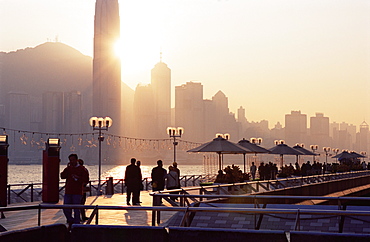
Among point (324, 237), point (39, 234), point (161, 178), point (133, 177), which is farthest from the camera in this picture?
point (161, 178)

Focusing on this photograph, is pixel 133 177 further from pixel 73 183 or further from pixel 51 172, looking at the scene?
pixel 73 183

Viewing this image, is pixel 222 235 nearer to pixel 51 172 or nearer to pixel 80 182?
pixel 80 182

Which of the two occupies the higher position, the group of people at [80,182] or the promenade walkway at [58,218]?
the group of people at [80,182]

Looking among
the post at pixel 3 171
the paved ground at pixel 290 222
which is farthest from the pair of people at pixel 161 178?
the paved ground at pixel 290 222

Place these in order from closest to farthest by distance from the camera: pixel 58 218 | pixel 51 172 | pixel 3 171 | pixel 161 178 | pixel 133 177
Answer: pixel 58 218
pixel 3 171
pixel 133 177
pixel 161 178
pixel 51 172

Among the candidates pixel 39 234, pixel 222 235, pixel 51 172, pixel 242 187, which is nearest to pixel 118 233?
pixel 39 234

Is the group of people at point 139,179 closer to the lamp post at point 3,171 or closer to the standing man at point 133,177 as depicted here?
the standing man at point 133,177

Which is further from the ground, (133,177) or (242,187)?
(133,177)

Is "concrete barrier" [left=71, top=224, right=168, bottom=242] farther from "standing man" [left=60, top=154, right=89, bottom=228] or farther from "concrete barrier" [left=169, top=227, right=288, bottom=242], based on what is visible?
"standing man" [left=60, top=154, right=89, bottom=228]

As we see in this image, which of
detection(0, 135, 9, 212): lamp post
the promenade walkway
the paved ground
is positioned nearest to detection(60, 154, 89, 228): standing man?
the promenade walkway

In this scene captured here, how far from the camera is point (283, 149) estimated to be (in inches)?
1871

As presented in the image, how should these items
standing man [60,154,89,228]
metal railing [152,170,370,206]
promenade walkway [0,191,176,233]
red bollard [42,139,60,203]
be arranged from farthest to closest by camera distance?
1. red bollard [42,139,60,203]
2. standing man [60,154,89,228]
3. metal railing [152,170,370,206]
4. promenade walkway [0,191,176,233]

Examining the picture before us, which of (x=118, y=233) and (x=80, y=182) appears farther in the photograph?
(x=80, y=182)

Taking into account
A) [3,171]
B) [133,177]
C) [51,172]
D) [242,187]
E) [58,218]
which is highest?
[3,171]
